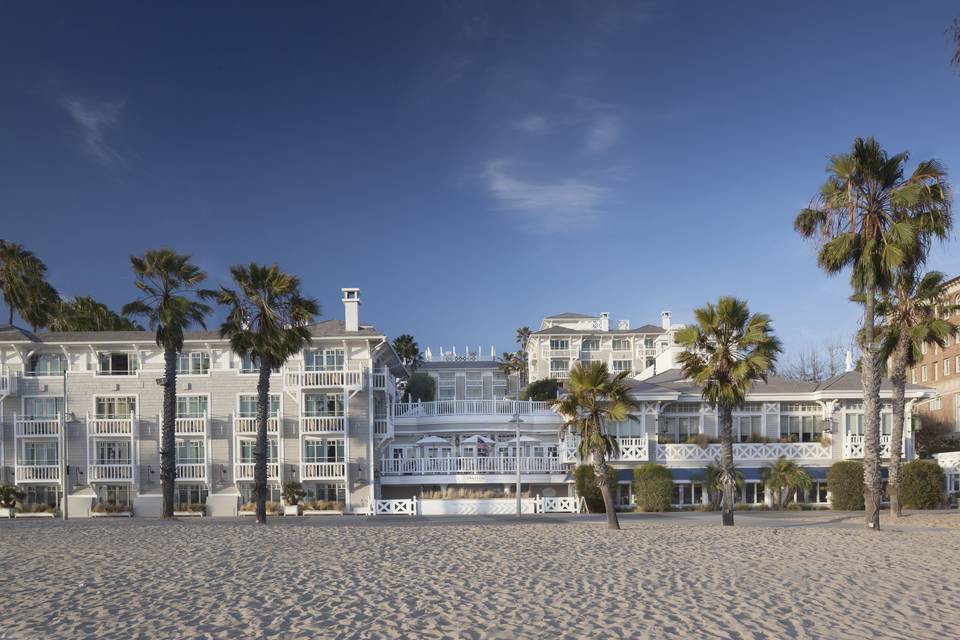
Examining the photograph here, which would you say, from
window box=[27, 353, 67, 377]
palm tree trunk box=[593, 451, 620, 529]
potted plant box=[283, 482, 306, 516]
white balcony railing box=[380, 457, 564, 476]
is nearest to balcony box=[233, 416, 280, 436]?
potted plant box=[283, 482, 306, 516]

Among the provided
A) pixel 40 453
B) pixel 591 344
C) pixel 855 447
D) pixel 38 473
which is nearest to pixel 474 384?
pixel 591 344

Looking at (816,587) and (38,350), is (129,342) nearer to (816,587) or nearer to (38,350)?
(38,350)

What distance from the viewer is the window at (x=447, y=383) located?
88.1m

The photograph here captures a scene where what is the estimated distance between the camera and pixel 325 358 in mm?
44844

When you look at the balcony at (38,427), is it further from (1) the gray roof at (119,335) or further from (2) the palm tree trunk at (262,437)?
(2) the palm tree trunk at (262,437)

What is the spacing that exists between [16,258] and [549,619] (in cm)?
5093

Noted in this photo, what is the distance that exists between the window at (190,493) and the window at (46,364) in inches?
343

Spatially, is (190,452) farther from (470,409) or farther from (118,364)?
(470,409)

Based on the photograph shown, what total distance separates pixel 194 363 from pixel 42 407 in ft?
25.7

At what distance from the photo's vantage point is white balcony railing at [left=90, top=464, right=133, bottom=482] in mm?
42781

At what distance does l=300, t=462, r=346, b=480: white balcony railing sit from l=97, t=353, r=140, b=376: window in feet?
33.9

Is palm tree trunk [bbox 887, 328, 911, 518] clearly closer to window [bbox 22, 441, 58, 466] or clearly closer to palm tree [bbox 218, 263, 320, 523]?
palm tree [bbox 218, 263, 320, 523]

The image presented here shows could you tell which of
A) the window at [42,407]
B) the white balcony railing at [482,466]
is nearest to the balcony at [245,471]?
the white balcony railing at [482,466]

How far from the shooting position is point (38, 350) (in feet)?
147
